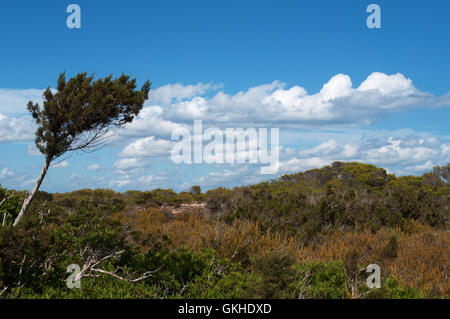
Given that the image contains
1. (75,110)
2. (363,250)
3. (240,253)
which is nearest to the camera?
(75,110)

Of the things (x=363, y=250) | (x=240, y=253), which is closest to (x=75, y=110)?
(x=240, y=253)

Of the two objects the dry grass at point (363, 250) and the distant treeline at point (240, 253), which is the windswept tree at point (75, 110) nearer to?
the distant treeline at point (240, 253)

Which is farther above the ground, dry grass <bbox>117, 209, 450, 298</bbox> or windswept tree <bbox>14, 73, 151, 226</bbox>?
windswept tree <bbox>14, 73, 151, 226</bbox>

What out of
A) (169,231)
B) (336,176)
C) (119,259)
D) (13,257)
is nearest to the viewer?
(13,257)

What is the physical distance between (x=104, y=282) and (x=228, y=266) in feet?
6.97

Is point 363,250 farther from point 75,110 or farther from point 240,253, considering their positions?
point 75,110

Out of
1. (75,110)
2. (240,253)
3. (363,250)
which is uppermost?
(75,110)

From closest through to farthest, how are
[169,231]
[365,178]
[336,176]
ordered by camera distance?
[169,231] → [365,178] → [336,176]

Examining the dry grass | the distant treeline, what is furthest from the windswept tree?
the dry grass

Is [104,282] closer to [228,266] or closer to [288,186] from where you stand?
[228,266]

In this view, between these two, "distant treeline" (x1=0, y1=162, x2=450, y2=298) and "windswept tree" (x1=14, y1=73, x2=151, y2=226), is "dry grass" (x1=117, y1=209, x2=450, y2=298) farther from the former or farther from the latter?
"windswept tree" (x1=14, y1=73, x2=151, y2=226)

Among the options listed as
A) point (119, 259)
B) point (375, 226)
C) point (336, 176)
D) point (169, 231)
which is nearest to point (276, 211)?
point (375, 226)

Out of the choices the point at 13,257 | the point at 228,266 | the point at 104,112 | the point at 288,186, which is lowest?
the point at 288,186
